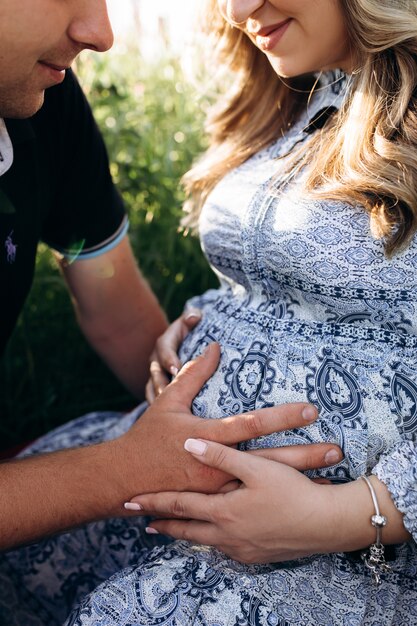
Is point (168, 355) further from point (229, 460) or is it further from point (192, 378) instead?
point (229, 460)

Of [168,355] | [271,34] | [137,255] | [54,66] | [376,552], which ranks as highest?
[54,66]

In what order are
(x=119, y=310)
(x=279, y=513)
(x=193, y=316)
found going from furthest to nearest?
(x=119, y=310) → (x=193, y=316) → (x=279, y=513)

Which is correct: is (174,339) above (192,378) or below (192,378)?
below

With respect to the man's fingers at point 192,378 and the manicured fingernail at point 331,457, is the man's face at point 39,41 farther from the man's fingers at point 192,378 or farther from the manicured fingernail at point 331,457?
the manicured fingernail at point 331,457

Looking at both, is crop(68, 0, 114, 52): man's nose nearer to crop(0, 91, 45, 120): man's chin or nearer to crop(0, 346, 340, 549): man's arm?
crop(0, 91, 45, 120): man's chin

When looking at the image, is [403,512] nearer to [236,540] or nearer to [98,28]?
[236,540]

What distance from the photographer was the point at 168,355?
6.63ft

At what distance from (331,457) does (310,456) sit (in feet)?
0.14

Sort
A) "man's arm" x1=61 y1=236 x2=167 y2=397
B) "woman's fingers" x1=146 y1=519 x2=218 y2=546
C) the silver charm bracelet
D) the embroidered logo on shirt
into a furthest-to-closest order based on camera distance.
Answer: "man's arm" x1=61 y1=236 x2=167 y2=397, the embroidered logo on shirt, "woman's fingers" x1=146 y1=519 x2=218 y2=546, the silver charm bracelet

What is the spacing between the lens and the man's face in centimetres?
160

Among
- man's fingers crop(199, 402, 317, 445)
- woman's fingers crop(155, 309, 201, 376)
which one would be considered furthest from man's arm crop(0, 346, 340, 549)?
woman's fingers crop(155, 309, 201, 376)

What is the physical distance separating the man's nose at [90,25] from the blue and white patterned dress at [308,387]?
1.69ft

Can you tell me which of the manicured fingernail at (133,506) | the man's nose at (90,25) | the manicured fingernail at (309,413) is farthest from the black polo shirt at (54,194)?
the manicured fingernail at (309,413)

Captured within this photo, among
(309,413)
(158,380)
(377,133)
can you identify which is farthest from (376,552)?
(377,133)
